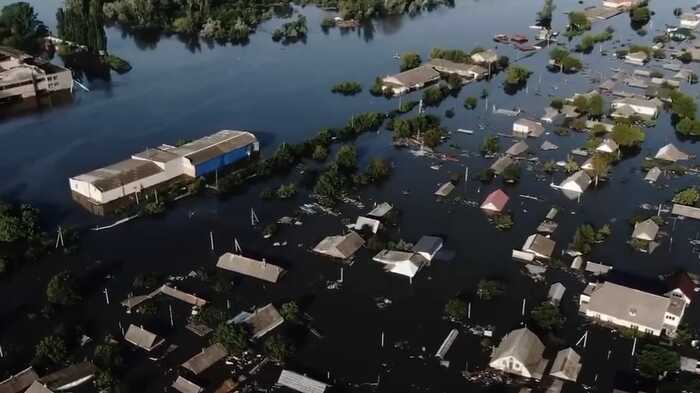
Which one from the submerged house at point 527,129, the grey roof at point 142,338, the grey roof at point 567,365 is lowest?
the grey roof at point 567,365

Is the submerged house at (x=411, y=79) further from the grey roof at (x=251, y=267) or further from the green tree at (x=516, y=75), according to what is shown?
the grey roof at (x=251, y=267)

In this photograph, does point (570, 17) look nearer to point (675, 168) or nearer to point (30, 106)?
point (675, 168)

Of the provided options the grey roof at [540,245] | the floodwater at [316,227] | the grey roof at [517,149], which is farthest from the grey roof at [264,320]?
the grey roof at [517,149]

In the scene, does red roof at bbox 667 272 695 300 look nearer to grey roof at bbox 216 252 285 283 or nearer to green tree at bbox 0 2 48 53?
grey roof at bbox 216 252 285 283

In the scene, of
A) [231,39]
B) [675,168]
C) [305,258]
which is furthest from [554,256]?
[231,39]

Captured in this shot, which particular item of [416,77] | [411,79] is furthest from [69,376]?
[416,77]

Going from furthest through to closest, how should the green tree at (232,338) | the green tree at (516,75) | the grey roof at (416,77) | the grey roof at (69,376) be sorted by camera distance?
the green tree at (516,75), the grey roof at (416,77), the green tree at (232,338), the grey roof at (69,376)

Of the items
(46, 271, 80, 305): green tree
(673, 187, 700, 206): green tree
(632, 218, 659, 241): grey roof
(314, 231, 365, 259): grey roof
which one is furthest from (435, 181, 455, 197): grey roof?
(46, 271, 80, 305): green tree
